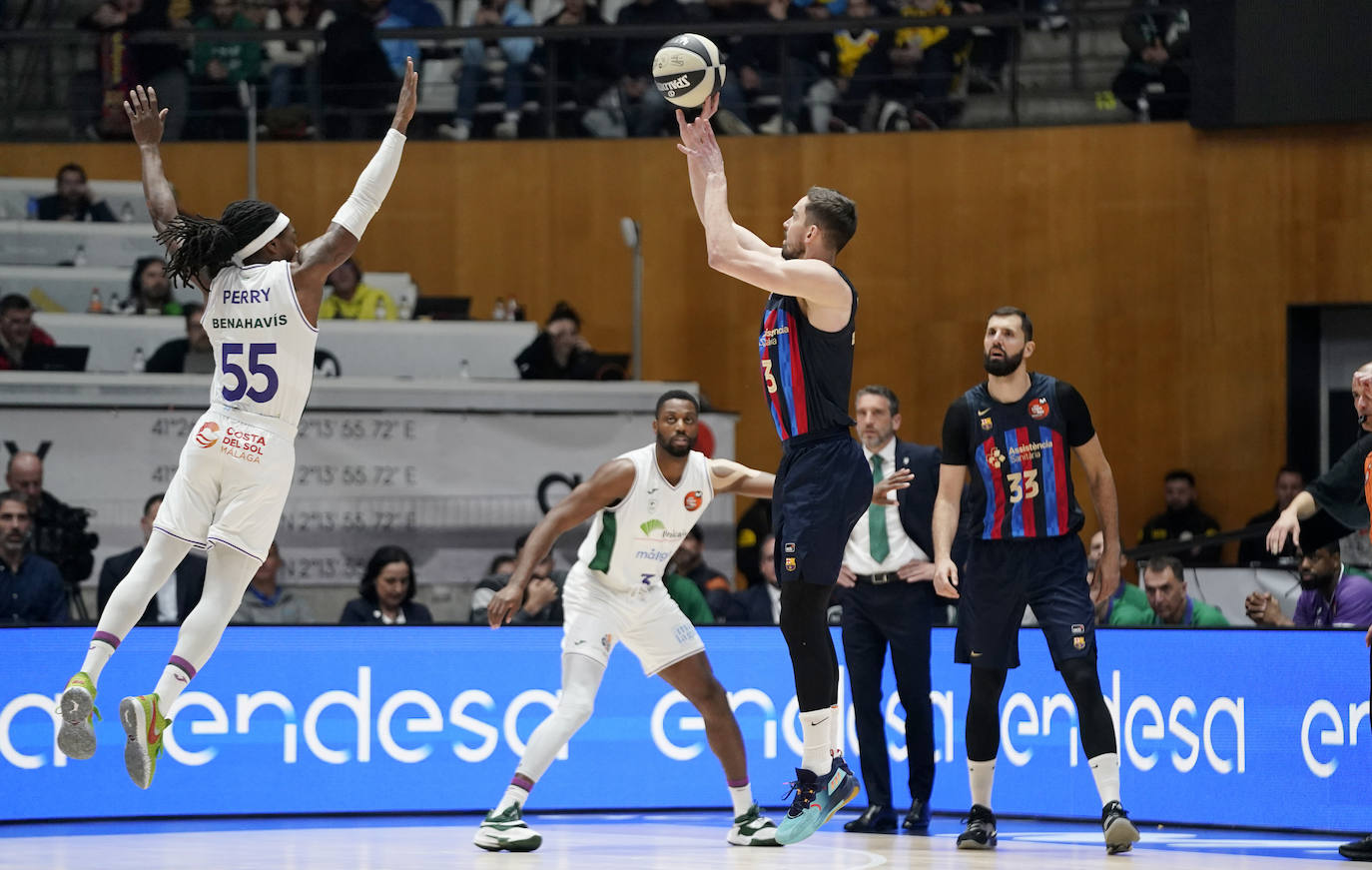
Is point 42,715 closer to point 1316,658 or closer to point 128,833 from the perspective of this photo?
point 128,833

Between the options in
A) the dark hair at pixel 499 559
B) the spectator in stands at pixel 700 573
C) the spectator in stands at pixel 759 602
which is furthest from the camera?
the dark hair at pixel 499 559

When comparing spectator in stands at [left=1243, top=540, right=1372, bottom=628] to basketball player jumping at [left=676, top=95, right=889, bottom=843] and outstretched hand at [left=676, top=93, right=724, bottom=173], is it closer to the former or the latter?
basketball player jumping at [left=676, top=95, right=889, bottom=843]

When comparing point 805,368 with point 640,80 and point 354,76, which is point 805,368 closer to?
point 640,80

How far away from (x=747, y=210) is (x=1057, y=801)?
7.87 meters

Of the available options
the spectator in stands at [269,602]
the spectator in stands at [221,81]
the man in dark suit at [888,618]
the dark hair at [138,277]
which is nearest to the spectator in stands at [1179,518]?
the man in dark suit at [888,618]

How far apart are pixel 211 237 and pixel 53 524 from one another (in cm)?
529

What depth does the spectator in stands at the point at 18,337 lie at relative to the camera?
12773 mm

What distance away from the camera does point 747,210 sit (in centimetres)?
1598

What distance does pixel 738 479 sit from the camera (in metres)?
8.59

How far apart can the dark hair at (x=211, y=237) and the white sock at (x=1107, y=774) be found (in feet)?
14.2

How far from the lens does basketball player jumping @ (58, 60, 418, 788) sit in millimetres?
6840

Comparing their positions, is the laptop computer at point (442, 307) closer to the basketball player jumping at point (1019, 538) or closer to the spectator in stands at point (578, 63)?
the spectator in stands at point (578, 63)

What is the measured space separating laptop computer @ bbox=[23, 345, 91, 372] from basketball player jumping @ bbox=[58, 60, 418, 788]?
6.26 m

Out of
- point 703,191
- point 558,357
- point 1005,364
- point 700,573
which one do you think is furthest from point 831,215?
point 558,357
